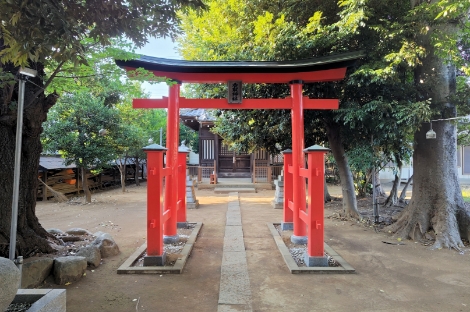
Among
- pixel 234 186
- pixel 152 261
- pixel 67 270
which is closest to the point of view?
pixel 67 270

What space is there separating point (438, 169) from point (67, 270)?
7487mm

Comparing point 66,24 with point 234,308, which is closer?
point 66,24

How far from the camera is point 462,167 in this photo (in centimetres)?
2073

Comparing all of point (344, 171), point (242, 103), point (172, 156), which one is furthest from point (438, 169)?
point (172, 156)

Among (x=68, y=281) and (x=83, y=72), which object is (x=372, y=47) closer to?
(x=83, y=72)

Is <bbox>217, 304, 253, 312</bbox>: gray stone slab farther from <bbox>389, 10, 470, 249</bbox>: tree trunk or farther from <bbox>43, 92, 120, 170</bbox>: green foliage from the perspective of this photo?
<bbox>43, 92, 120, 170</bbox>: green foliage

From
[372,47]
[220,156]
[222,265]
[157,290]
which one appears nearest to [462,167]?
[220,156]

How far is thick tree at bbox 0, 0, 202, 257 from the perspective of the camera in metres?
3.04

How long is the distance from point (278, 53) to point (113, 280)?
6.40 m

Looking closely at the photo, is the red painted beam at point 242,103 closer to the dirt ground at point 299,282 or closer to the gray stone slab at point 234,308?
the dirt ground at point 299,282

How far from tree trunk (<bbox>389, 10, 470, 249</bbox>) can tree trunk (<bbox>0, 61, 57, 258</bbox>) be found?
755 cm

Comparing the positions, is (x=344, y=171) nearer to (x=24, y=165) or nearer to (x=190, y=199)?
(x=190, y=199)

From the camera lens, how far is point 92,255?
4719 mm

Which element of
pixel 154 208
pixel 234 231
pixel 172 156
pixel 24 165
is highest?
pixel 172 156
